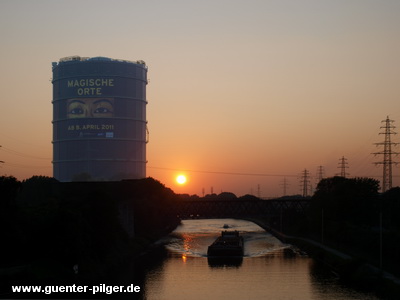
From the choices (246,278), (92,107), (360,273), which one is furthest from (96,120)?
(360,273)

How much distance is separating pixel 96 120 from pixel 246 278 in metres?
102

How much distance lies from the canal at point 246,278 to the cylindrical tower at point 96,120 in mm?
72844

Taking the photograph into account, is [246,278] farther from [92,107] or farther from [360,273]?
[92,107]

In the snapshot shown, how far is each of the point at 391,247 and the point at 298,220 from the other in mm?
64377

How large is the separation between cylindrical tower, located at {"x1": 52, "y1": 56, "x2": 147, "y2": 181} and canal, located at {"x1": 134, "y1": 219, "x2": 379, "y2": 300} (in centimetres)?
7284

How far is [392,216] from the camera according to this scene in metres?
86.8

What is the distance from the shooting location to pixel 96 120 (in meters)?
151

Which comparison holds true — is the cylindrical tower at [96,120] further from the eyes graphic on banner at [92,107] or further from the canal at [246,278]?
the canal at [246,278]

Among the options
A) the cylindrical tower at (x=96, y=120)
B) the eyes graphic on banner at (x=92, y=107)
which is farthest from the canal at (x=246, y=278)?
the eyes graphic on banner at (x=92, y=107)

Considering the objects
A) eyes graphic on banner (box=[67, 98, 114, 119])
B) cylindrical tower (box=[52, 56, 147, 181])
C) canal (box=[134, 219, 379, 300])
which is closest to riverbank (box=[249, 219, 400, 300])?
canal (box=[134, 219, 379, 300])

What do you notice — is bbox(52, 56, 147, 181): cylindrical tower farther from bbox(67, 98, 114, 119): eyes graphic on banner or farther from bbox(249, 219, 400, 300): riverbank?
A: bbox(249, 219, 400, 300): riverbank

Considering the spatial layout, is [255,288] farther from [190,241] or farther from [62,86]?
[62,86]

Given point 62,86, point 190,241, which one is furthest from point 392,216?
point 62,86

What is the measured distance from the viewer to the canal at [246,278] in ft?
152
